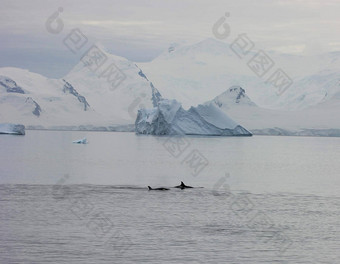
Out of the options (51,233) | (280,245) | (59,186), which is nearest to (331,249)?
(280,245)

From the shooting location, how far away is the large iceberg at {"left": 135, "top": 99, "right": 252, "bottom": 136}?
10938cm

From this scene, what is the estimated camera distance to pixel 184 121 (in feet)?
373

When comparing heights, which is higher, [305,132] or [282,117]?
[282,117]

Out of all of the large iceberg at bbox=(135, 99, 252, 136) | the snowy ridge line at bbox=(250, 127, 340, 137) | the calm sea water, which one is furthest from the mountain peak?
the calm sea water

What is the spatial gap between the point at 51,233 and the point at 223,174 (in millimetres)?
28841

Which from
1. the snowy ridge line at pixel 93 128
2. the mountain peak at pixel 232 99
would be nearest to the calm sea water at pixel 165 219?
the mountain peak at pixel 232 99

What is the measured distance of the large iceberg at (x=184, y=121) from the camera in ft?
359

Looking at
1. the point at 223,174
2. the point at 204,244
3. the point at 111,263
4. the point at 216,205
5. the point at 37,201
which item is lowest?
the point at 111,263

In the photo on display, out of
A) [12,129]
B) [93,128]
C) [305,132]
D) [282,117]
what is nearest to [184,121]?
[12,129]

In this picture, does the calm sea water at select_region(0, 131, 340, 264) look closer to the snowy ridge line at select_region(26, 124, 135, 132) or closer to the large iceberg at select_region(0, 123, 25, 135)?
the large iceberg at select_region(0, 123, 25, 135)

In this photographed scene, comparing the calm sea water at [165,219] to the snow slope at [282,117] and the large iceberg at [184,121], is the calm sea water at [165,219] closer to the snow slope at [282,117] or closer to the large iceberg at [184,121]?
the large iceberg at [184,121]

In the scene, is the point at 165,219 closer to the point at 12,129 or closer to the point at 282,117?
the point at 12,129

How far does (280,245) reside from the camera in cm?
2150

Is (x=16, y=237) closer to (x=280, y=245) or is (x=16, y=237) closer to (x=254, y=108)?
(x=280, y=245)
